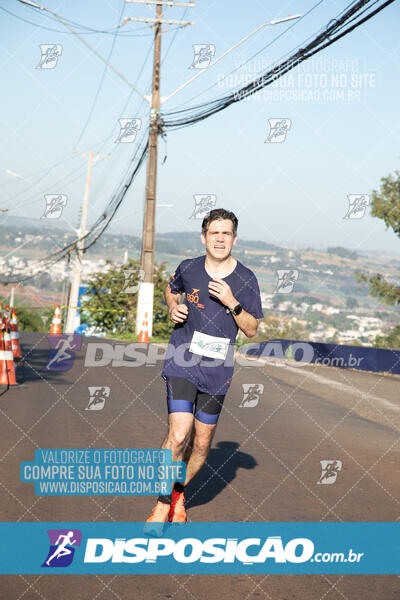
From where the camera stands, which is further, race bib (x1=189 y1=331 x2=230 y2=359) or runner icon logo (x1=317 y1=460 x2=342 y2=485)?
runner icon logo (x1=317 y1=460 x2=342 y2=485)

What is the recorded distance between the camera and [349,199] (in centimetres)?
1916

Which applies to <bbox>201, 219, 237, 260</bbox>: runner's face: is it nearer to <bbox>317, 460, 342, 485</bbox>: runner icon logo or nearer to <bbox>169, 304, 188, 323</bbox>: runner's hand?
<bbox>169, 304, 188, 323</bbox>: runner's hand

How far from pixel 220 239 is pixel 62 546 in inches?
89.6

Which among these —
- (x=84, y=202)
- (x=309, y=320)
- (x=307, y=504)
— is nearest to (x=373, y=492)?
(x=307, y=504)

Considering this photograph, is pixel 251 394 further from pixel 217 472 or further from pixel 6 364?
pixel 217 472

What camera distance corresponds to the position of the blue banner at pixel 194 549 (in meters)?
4.45

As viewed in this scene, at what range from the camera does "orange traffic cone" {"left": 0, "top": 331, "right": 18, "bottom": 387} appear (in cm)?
1208

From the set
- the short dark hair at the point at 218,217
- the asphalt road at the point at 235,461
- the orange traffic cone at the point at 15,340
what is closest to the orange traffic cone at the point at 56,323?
the orange traffic cone at the point at 15,340

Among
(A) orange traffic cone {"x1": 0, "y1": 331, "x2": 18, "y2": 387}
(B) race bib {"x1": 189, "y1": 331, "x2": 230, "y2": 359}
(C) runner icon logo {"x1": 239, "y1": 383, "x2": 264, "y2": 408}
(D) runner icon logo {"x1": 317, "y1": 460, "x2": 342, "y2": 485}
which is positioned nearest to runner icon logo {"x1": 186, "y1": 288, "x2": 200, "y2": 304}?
(B) race bib {"x1": 189, "y1": 331, "x2": 230, "y2": 359}

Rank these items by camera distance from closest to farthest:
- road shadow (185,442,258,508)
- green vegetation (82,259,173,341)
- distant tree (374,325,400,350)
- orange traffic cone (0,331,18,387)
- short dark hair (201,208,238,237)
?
short dark hair (201,208,238,237), road shadow (185,442,258,508), orange traffic cone (0,331,18,387), distant tree (374,325,400,350), green vegetation (82,259,173,341)

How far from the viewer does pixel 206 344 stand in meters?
5.13

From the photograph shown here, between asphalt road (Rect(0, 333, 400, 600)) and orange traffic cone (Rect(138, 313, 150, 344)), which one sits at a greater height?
asphalt road (Rect(0, 333, 400, 600))

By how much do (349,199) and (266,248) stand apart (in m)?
12.3

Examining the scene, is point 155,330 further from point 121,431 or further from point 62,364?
point 121,431
